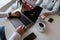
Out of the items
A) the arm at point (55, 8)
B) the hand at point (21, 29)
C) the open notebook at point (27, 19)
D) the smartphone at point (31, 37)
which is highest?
the arm at point (55, 8)

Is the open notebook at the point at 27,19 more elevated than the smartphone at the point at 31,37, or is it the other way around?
the open notebook at the point at 27,19

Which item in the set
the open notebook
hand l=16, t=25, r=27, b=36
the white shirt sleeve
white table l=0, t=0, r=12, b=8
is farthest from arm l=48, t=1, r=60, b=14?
white table l=0, t=0, r=12, b=8

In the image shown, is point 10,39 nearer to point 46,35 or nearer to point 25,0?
point 46,35

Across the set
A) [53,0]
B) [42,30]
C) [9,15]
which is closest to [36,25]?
[42,30]

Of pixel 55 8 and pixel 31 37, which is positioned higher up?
pixel 55 8

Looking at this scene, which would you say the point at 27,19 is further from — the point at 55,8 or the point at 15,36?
the point at 55,8

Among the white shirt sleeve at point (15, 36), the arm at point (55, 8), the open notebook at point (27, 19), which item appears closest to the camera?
the white shirt sleeve at point (15, 36)

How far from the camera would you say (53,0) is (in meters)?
1.48

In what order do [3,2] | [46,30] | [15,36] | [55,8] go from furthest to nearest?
[3,2] → [55,8] → [46,30] → [15,36]

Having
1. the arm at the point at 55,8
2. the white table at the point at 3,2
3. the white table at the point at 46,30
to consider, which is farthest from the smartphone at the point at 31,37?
the white table at the point at 3,2

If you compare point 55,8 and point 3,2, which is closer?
point 55,8

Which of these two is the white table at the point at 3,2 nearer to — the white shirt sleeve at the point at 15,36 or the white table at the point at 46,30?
the white table at the point at 46,30

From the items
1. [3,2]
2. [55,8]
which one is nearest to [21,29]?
[55,8]

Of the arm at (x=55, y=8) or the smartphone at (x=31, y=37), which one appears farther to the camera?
the arm at (x=55, y=8)
